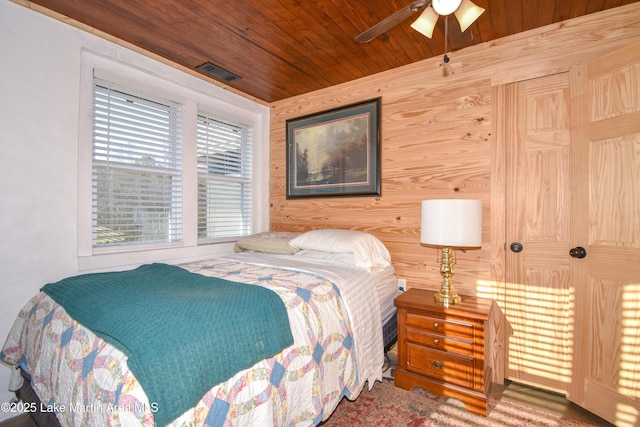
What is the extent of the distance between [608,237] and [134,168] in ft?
10.8

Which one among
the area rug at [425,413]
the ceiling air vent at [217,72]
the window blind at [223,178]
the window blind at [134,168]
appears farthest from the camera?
the window blind at [223,178]

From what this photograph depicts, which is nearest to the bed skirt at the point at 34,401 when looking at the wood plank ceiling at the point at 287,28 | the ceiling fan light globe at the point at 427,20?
the wood plank ceiling at the point at 287,28

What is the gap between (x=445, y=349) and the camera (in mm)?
1880

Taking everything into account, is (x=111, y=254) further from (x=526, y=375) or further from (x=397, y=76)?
(x=526, y=375)

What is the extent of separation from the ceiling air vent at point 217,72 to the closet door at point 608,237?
266 centimetres

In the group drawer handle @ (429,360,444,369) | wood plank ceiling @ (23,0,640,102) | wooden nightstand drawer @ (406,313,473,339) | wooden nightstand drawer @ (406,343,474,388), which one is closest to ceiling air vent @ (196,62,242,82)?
wood plank ceiling @ (23,0,640,102)

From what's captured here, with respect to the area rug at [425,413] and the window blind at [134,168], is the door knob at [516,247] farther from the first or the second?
the window blind at [134,168]

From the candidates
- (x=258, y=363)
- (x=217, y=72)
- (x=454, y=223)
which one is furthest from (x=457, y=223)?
(x=217, y=72)

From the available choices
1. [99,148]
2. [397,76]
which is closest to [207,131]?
[99,148]

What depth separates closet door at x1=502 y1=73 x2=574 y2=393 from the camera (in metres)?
1.97

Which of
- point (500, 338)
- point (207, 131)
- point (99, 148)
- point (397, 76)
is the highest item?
point (397, 76)

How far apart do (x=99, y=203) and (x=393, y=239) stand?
235cm

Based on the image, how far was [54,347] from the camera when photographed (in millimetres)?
1244

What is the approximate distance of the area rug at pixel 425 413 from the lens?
1.70 m
